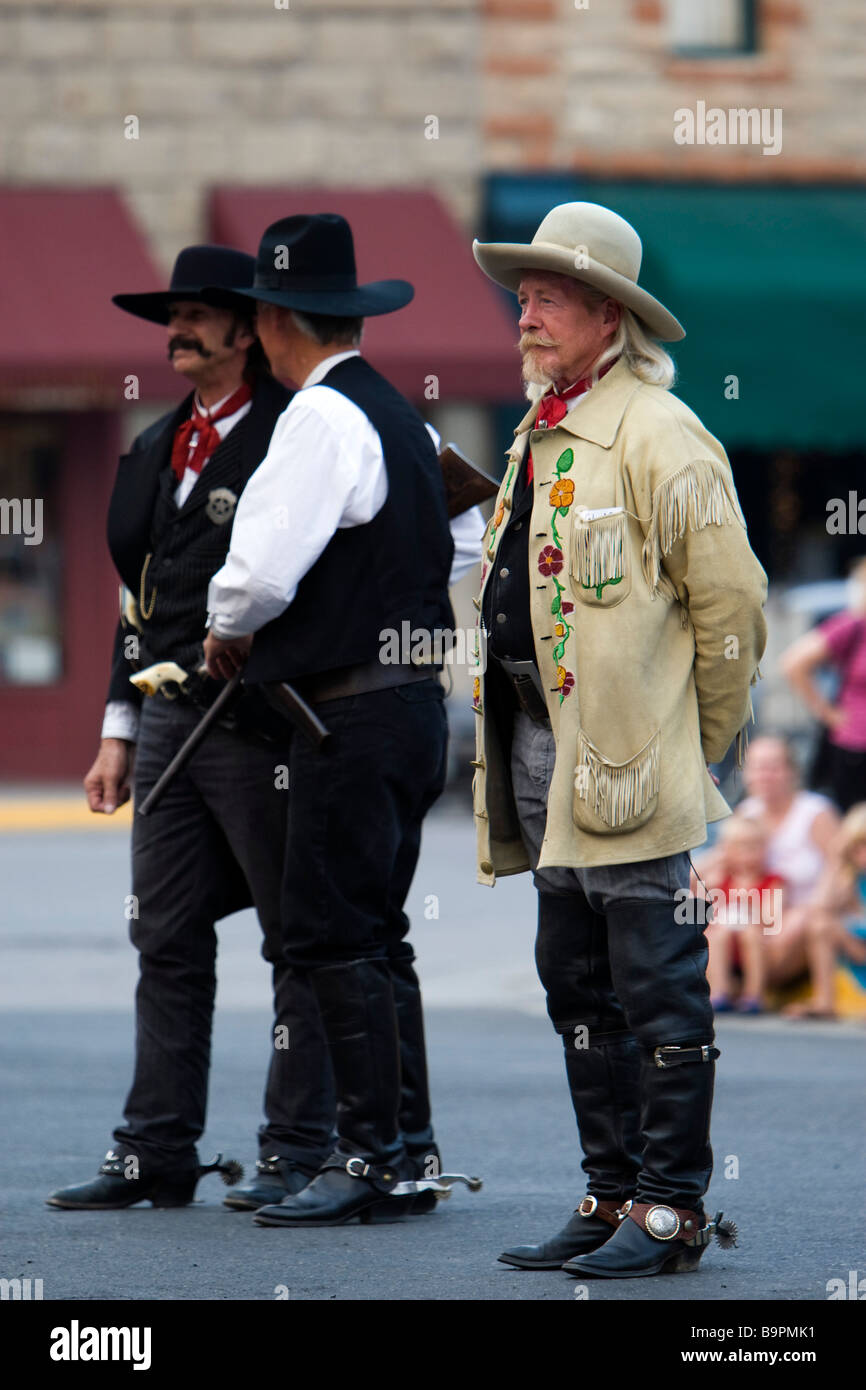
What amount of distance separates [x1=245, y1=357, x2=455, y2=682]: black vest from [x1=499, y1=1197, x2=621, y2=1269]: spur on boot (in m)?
1.25

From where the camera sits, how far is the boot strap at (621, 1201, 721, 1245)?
4.52 m

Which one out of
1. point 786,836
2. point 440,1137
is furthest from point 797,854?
point 440,1137

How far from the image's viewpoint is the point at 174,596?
18.2 ft

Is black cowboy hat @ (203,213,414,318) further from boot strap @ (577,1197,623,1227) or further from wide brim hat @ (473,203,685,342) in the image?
boot strap @ (577,1197,623,1227)

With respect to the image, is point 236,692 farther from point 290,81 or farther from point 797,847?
point 290,81

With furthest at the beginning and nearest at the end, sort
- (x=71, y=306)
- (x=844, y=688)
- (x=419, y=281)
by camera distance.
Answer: (x=419, y=281) < (x=71, y=306) < (x=844, y=688)

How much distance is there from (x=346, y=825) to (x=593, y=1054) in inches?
30.0

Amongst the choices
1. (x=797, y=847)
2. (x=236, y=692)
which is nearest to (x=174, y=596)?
(x=236, y=692)

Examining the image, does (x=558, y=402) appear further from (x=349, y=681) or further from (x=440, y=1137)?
(x=440, y=1137)

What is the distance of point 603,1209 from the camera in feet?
15.5

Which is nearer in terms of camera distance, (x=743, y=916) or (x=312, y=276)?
(x=312, y=276)

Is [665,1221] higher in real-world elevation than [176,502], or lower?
lower

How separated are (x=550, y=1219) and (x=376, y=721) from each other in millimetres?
1209

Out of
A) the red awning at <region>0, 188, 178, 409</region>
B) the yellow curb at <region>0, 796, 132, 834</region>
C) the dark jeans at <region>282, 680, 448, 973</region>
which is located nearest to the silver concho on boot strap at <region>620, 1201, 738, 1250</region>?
the dark jeans at <region>282, 680, 448, 973</region>
